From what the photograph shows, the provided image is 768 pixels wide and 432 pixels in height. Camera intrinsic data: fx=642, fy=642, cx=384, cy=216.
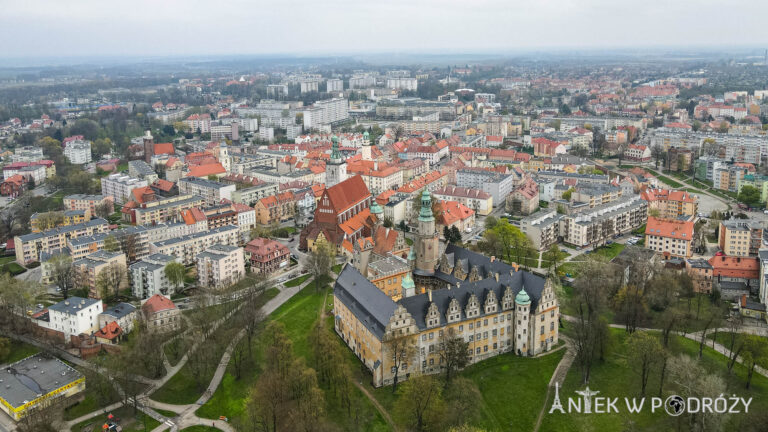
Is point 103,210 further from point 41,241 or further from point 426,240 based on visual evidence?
point 426,240

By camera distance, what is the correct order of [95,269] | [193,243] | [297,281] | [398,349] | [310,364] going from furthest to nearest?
[193,243]
[297,281]
[95,269]
[310,364]
[398,349]

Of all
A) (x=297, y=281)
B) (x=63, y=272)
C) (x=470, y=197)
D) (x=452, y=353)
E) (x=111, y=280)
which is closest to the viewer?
(x=452, y=353)

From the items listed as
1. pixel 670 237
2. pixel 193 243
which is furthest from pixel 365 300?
pixel 670 237

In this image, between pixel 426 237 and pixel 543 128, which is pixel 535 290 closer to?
pixel 426 237

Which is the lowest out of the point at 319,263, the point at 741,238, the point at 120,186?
the point at 319,263

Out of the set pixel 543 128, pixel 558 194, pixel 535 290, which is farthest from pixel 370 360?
pixel 543 128

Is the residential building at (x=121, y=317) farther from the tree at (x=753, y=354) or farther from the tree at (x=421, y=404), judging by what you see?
the tree at (x=753, y=354)

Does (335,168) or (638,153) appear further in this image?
(638,153)

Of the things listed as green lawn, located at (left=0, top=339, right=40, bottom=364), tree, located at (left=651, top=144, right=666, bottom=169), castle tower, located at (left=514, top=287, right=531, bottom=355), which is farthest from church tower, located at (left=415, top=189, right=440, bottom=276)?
tree, located at (left=651, top=144, right=666, bottom=169)
